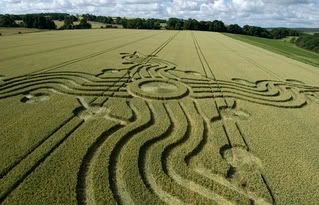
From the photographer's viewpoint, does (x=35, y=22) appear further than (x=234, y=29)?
No

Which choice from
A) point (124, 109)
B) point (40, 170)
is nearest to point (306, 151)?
point (124, 109)

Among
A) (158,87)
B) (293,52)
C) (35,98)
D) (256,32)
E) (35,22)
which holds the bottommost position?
(256,32)

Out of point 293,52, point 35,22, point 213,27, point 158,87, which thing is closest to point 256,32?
point 213,27

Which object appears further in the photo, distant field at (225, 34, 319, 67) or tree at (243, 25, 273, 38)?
tree at (243, 25, 273, 38)

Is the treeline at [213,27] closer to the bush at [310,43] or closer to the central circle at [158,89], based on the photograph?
the bush at [310,43]

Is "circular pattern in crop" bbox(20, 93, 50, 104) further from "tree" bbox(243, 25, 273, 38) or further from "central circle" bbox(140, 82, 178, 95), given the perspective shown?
"tree" bbox(243, 25, 273, 38)

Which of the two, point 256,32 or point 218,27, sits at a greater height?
point 218,27

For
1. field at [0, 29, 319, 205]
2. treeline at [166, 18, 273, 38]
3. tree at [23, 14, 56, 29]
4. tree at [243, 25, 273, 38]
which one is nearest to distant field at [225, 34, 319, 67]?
field at [0, 29, 319, 205]

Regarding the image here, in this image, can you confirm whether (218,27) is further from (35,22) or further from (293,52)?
(35,22)
